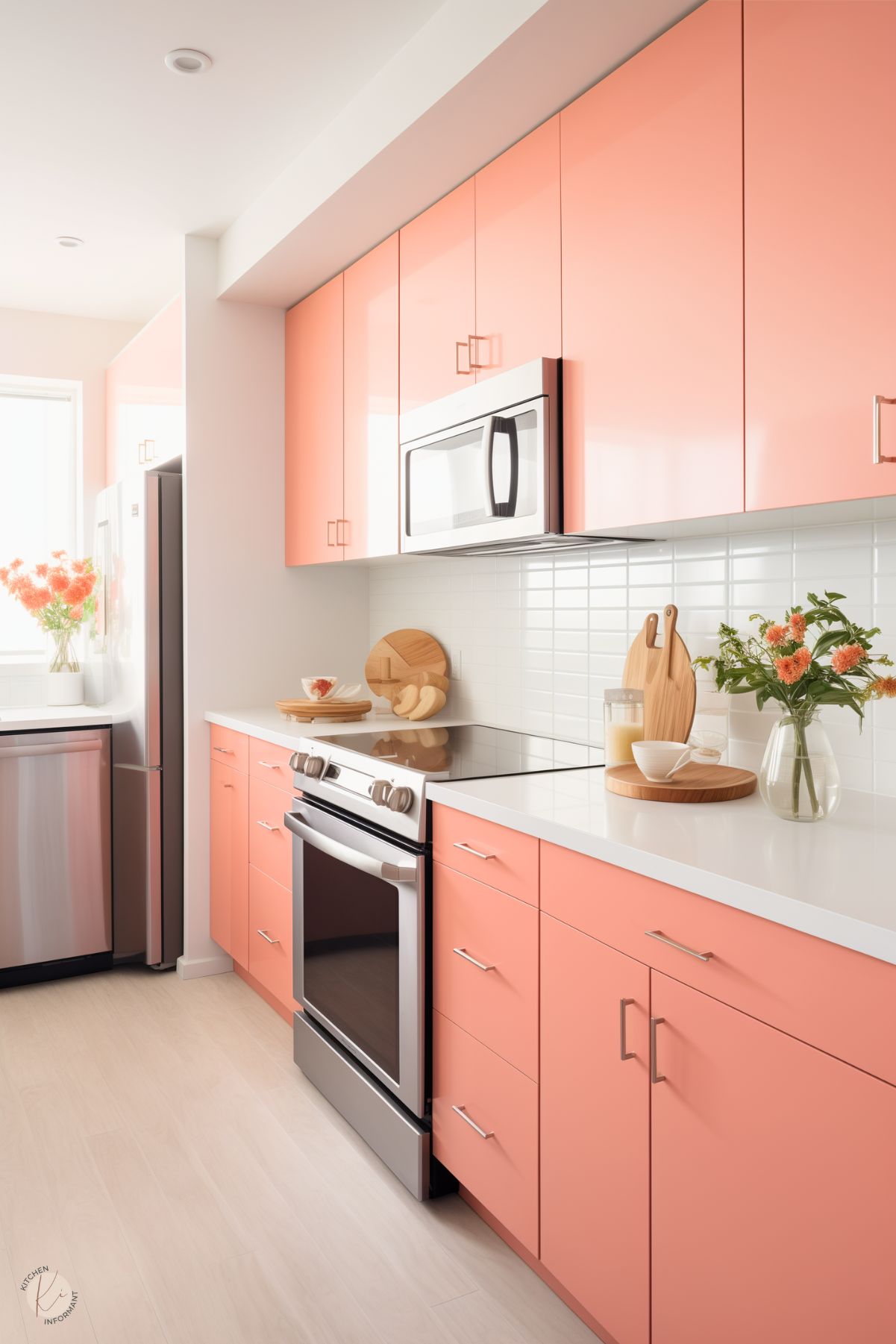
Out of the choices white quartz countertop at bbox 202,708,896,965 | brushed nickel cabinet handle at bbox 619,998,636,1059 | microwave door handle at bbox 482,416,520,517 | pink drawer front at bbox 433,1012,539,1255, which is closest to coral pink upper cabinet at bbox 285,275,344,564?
microwave door handle at bbox 482,416,520,517

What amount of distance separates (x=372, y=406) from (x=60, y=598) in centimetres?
181

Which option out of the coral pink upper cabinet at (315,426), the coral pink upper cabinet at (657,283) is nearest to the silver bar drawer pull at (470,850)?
the coral pink upper cabinet at (657,283)

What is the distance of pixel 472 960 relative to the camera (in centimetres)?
191

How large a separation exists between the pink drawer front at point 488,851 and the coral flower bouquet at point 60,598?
95.5 inches

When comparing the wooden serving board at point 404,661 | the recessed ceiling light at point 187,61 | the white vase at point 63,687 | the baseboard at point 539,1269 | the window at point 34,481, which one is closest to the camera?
the baseboard at point 539,1269

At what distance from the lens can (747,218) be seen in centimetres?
159

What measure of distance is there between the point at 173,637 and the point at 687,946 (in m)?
2.51

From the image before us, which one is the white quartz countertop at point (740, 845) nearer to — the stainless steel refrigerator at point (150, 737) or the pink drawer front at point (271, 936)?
the pink drawer front at point (271, 936)

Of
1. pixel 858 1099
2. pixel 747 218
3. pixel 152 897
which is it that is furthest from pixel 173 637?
pixel 858 1099

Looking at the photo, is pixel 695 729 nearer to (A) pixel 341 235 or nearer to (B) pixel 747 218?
(B) pixel 747 218

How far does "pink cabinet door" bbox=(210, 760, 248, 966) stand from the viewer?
3178mm

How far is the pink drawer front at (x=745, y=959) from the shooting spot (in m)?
1.09

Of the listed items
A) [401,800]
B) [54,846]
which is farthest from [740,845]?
[54,846]

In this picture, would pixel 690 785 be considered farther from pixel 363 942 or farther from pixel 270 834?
pixel 270 834
